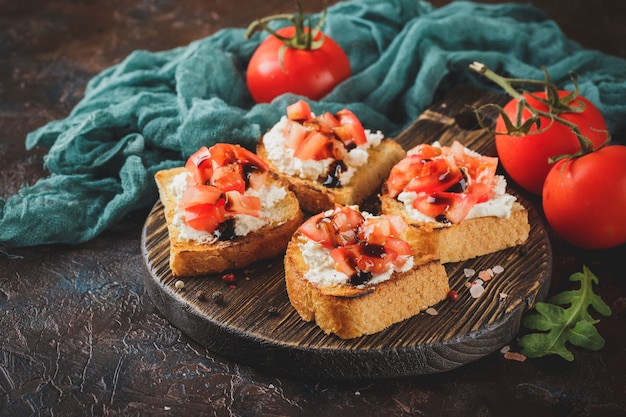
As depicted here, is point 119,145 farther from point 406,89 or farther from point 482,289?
point 482,289

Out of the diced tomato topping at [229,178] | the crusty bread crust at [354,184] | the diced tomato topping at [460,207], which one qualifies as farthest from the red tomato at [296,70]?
the diced tomato topping at [460,207]

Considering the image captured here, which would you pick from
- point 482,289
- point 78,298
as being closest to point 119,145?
point 78,298

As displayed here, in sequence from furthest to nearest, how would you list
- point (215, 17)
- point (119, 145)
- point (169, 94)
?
point (215, 17)
point (169, 94)
point (119, 145)

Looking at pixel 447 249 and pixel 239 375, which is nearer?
pixel 239 375

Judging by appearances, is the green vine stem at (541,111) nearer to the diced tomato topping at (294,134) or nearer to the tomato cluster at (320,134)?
→ the tomato cluster at (320,134)

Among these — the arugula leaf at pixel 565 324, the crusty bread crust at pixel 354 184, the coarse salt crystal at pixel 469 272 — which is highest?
the crusty bread crust at pixel 354 184

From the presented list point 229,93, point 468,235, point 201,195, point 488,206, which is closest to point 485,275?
point 468,235

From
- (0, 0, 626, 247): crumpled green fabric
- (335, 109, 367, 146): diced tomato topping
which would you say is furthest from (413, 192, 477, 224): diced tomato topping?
(0, 0, 626, 247): crumpled green fabric
